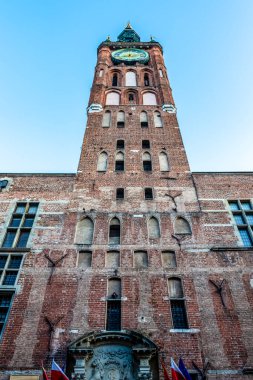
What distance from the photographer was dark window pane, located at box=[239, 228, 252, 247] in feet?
55.6

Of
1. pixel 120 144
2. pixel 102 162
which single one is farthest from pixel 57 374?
pixel 120 144

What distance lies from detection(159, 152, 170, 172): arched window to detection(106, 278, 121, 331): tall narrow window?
8042mm

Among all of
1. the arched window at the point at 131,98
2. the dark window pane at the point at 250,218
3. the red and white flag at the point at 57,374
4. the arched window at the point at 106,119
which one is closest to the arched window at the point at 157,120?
the arched window at the point at 131,98

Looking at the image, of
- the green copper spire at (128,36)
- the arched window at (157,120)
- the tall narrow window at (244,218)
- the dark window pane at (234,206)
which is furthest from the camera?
the green copper spire at (128,36)

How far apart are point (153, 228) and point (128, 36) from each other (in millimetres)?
31063

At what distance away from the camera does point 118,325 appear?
13.8 m

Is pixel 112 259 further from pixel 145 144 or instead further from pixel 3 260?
pixel 145 144

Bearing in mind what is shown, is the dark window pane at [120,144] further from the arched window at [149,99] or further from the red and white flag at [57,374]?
the red and white flag at [57,374]

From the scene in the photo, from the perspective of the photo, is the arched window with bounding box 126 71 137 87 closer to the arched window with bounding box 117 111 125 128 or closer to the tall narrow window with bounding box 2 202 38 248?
the arched window with bounding box 117 111 125 128

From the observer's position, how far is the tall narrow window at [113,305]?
13.8 meters

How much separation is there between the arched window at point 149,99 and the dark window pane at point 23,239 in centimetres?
1445

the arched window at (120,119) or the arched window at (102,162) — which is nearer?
the arched window at (102,162)

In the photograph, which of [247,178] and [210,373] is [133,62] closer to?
[247,178]

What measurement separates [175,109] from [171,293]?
15.5 m
